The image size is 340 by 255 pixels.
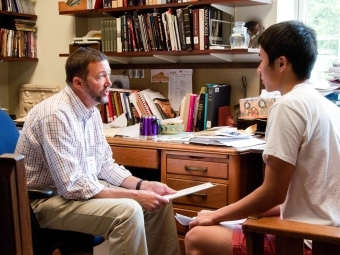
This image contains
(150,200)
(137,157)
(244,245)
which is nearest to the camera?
(244,245)

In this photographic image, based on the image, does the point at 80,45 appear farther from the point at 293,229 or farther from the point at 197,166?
the point at 293,229

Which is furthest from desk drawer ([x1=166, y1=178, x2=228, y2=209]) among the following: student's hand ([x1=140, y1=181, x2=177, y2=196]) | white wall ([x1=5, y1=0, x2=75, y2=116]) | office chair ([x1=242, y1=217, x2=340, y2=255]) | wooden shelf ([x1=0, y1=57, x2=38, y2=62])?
wooden shelf ([x1=0, y1=57, x2=38, y2=62])

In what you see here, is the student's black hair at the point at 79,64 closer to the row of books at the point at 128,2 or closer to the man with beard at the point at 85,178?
the man with beard at the point at 85,178

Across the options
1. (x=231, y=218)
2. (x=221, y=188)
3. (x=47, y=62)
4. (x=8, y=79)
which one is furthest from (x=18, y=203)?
(x=8, y=79)

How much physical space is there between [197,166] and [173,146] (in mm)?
172

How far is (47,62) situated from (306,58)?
280 cm

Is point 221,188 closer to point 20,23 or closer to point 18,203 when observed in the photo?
point 18,203

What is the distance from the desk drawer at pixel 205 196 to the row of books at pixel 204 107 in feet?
1.75

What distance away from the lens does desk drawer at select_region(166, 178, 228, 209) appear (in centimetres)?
264

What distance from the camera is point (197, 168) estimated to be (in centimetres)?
271

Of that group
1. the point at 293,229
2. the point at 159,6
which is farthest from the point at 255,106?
the point at 293,229

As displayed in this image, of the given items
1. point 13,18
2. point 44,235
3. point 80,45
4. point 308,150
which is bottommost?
point 44,235

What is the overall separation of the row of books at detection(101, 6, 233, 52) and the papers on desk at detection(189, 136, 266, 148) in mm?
643

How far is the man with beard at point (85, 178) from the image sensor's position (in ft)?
6.92
